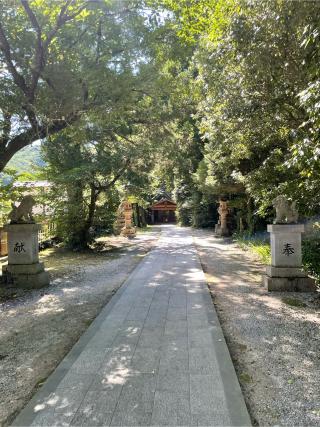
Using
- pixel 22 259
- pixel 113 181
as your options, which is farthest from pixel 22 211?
pixel 113 181

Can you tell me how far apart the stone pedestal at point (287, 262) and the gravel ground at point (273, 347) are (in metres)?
0.27

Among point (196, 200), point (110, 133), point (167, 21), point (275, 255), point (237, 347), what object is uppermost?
point (167, 21)

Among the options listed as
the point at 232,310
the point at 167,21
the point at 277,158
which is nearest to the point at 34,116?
the point at 167,21

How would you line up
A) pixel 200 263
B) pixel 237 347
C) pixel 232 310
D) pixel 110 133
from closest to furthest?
pixel 237 347
pixel 232 310
pixel 200 263
pixel 110 133

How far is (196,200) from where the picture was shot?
2752 centimetres

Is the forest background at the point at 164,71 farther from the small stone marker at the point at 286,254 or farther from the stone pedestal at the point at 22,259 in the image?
the stone pedestal at the point at 22,259

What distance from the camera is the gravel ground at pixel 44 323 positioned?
3.48m

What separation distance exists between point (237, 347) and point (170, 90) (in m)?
6.73

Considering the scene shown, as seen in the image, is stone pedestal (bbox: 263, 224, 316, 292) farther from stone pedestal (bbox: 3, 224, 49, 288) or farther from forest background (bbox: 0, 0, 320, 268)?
stone pedestal (bbox: 3, 224, 49, 288)

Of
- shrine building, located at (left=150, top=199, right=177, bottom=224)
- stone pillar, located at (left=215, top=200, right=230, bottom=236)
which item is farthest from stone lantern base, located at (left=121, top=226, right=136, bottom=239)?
shrine building, located at (left=150, top=199, right=177, bottom=224)

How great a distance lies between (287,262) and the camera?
23.9ft

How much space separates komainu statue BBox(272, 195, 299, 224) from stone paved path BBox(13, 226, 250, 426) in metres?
2.90

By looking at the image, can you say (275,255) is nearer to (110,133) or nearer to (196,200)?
(110,133)

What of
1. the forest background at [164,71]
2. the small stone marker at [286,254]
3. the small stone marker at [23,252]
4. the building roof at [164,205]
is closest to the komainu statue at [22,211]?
the small stone marker at [23,252]
